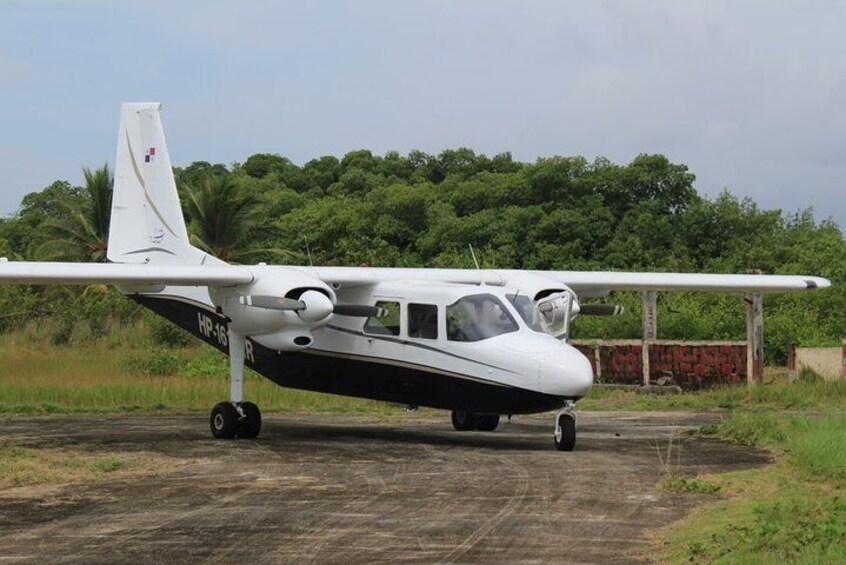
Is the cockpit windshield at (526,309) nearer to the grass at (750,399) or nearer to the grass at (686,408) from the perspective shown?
the grass at (686,408)

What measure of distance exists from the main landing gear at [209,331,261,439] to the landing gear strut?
462 cm

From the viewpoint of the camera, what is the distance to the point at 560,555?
9.08 meters

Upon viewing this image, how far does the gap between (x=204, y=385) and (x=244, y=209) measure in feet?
65.2

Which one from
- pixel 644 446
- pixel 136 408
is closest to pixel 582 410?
pixel 644 446

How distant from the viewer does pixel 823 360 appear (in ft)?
88.9

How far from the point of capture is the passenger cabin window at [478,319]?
16.8 m

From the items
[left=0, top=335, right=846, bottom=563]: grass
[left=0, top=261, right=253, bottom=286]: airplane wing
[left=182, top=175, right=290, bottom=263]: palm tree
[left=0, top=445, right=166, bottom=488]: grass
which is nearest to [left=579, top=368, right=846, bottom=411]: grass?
[left=0, top=335, right=846, bottom=563]: grass

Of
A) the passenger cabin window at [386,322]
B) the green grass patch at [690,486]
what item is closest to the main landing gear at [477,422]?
the passenger cabin window at [386,322]

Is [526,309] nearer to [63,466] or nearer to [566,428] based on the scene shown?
[566,428]

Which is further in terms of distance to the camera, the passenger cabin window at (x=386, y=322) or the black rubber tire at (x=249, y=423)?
the black rubber tire at (x=249, y=423)

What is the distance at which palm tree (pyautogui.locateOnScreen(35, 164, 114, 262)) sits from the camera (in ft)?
148

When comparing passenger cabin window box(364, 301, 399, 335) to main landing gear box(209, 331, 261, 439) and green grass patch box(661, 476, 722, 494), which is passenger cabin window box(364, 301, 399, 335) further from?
green grass patch box(661, 476, 722, 494)

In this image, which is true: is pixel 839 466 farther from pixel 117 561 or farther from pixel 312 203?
pixel 312 203

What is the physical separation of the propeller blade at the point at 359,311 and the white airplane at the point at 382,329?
0.02m
